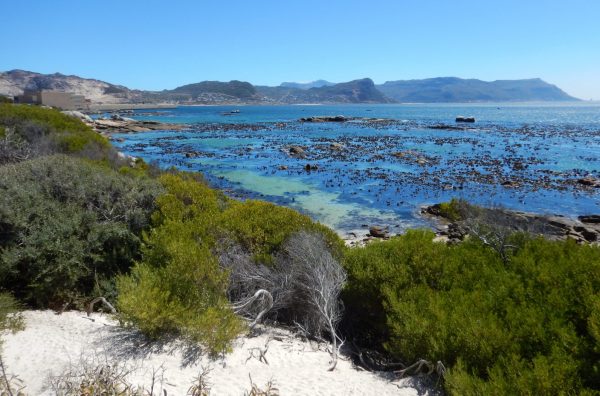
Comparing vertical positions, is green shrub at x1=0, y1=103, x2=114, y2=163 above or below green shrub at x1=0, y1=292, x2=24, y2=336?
above

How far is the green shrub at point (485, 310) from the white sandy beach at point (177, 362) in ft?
3.54

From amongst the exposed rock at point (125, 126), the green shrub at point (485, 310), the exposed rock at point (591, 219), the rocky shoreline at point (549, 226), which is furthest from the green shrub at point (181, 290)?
the exposed rock at point (125, 126)

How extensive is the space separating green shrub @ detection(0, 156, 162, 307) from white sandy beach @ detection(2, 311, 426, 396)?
4.56ft

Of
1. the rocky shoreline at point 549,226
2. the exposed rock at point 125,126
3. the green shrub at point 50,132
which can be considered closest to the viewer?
the rocky shoreline at point 549,226

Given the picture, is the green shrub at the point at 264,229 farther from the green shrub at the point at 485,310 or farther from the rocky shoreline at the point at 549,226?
the rocky shoreline at the point at 549,226

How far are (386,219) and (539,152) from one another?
101 ft

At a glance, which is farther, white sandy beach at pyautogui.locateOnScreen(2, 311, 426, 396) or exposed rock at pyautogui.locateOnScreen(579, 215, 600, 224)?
exposed rock at pyautogui.locateOnScreen(579, 215, 600, 224)

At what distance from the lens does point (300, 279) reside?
940 centimetres

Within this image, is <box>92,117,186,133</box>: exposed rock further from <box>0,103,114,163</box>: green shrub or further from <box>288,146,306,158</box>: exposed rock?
<box>0,103,114,163</box>: green shrub

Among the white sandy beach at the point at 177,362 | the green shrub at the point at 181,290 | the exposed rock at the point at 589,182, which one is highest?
the green shrub at the point at 181,290

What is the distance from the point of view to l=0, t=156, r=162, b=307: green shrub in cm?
926

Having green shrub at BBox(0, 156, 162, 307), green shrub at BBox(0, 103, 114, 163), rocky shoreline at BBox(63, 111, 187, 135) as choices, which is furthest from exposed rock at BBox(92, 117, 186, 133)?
green shrub at BBox(0, 156, 162, 307)

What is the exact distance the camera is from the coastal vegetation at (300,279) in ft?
20.3

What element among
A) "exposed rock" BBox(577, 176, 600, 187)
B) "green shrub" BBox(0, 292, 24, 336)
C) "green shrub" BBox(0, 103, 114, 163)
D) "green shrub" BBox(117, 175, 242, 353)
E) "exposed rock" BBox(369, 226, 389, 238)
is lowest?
"exposed rock" BBox(369, 226, 389, 238)
